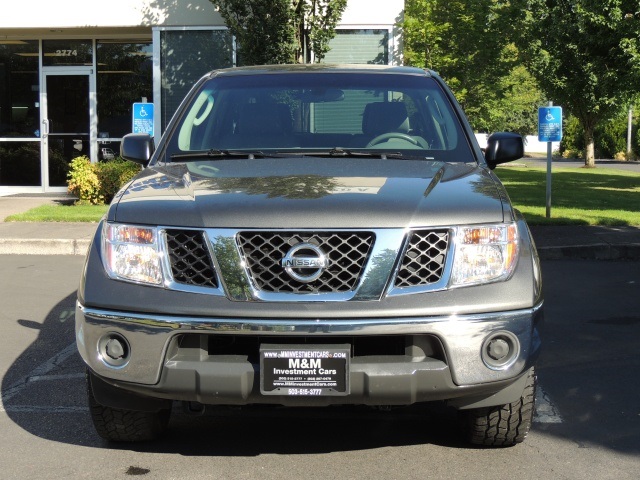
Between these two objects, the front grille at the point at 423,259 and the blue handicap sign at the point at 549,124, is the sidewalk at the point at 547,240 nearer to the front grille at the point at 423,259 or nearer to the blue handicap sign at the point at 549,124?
the blue handicap sign at the point at 549,124

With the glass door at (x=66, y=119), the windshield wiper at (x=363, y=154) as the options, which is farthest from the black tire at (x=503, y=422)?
the glass door at (x=66, y=119)

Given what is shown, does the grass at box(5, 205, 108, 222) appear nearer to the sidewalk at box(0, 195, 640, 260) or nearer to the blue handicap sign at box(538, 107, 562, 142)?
the sidewalk at box(0, 195, 640, 260)

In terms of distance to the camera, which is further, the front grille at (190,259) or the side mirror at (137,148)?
the side mirror at (137,148)

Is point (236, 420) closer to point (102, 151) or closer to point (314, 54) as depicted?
point (314, 54)

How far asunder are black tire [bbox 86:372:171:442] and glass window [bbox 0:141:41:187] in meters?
16.5

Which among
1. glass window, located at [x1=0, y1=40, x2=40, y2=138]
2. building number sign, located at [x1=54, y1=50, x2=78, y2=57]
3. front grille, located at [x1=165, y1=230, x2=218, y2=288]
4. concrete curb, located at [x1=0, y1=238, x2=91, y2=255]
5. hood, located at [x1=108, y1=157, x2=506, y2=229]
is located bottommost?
concrete curb, located at [x1=0, y1=238, x2=91, y2=255]

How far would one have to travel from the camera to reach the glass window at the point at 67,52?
20.0 metres

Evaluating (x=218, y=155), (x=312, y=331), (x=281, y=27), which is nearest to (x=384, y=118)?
A: (x=218, y=155)

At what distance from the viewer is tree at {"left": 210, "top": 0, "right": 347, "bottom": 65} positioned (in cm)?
1631

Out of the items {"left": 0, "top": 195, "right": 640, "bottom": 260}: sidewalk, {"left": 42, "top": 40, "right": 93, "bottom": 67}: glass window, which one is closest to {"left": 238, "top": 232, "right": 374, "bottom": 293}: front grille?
{"left": 0, "top": 195, "right": 640, "bottom": 260}: sidewalk

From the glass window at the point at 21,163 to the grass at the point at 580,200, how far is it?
9483 millimetres

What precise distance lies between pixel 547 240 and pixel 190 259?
874 centimetres

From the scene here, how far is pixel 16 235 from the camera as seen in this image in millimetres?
12539

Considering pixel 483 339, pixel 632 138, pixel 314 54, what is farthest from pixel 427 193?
pixel 632 138
